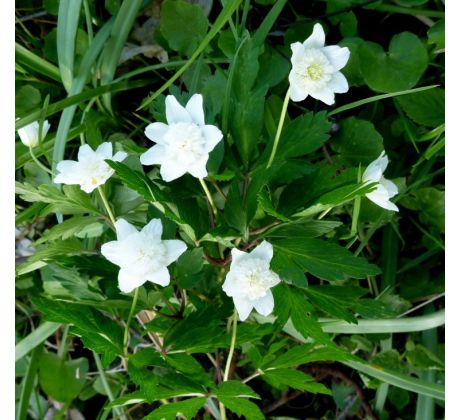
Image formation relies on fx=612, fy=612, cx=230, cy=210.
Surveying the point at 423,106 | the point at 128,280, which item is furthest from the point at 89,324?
the point at 423,106

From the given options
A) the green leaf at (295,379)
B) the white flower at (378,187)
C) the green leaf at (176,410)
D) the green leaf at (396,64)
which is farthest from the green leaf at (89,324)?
the green leaf at (396,64)

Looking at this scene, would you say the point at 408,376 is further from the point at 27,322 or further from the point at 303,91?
the point at 27,322

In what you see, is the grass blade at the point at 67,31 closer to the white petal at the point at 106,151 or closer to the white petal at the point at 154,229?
the white petal at the point at 106,151

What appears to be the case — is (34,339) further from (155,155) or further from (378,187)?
(378,187)

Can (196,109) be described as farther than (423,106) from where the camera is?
No

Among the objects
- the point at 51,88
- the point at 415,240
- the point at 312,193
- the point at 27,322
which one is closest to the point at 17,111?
the point at 51,88
